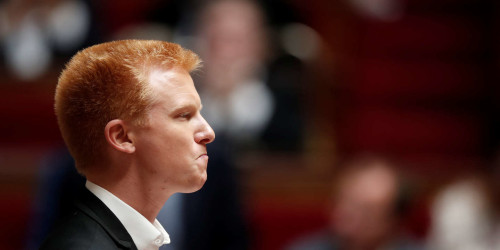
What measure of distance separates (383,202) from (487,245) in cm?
53

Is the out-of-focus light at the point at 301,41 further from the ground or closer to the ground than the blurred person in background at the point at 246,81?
further from the ground

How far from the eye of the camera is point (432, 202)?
262 cm

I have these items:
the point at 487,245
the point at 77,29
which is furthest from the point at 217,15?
the point at 487,245

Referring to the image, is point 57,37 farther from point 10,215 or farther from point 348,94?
point 348,94

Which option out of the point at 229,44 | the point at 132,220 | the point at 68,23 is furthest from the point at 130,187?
the point at 68,23

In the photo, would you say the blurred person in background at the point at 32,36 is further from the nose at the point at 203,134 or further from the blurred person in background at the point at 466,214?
the nose at the point at 203,134

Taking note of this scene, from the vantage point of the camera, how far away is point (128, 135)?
0.85 m

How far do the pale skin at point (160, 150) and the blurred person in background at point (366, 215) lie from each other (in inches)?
49.6

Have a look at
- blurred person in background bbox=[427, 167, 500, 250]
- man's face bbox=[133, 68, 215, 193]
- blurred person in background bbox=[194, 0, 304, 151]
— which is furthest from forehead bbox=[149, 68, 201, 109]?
blurred person in background bbox=[427, 167, 500, 250]

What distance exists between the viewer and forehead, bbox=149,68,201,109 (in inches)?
33.5

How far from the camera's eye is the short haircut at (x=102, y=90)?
0.84 m

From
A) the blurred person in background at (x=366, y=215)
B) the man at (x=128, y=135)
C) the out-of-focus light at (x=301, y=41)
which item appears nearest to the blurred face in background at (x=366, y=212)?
the blurred person in background at (x=366, y=215)

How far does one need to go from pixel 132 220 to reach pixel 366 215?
1303 millimetres

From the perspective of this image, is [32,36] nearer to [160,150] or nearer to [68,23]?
[68,23]
